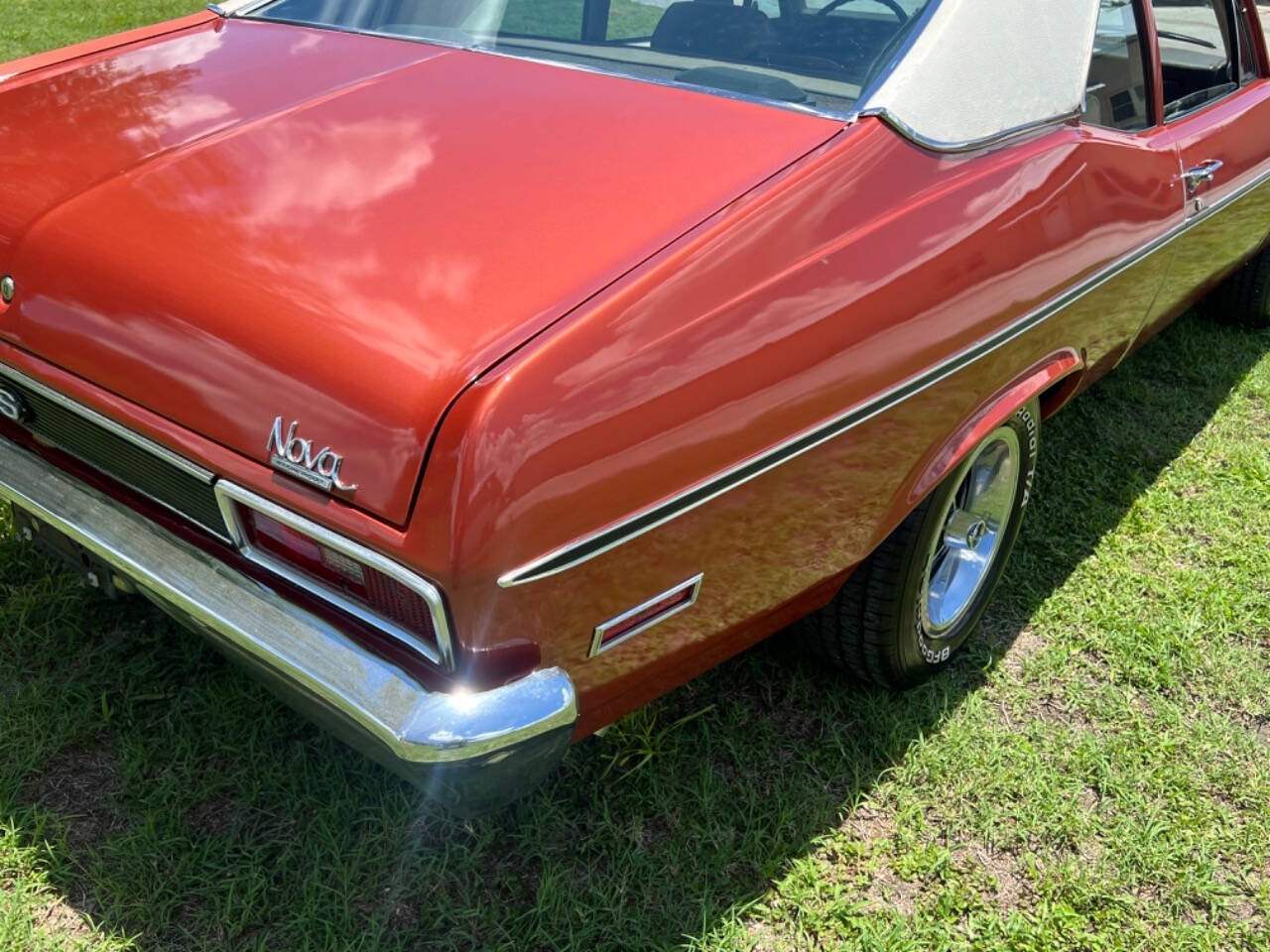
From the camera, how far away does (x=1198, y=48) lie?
138 inches

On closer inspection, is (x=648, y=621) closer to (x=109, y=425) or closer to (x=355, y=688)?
(x=355, y=688)

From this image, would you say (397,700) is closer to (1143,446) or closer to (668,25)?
(668,25)

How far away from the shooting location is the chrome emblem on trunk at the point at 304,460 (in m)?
1.50

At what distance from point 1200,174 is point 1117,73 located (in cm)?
40

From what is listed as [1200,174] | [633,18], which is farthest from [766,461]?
[1200,174]

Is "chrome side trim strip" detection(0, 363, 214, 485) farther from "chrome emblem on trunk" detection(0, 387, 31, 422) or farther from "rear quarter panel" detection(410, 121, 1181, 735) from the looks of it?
"rear quarter panel" detection(410, 121, 1181, 735)

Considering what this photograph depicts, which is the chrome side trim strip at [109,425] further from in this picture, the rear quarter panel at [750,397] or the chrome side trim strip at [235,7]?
the chrome side trim strip at [235,7]

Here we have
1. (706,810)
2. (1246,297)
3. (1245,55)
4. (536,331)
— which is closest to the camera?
(536,331)

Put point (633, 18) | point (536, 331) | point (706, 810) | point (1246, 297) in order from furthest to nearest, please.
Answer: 1. point (1246, 297)
2. point (633, 18)
3. point (706, 810)
4. point (536, 331)

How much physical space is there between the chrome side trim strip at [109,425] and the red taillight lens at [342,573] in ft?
0.31

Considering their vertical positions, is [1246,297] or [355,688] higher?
[355,688]

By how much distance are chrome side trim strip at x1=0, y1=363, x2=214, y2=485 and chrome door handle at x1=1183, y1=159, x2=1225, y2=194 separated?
93.8 inches

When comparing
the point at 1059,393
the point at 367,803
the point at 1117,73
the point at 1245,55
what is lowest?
the point at 367,803

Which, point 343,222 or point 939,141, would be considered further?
point 939,141
